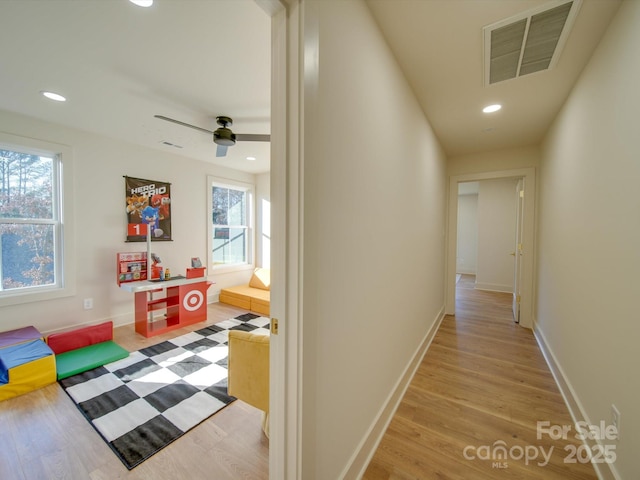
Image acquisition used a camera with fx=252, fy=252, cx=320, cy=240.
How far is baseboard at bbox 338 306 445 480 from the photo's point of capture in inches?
53.2

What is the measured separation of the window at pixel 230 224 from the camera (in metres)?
4.83

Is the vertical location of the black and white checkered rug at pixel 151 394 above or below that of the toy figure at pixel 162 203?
Result: below

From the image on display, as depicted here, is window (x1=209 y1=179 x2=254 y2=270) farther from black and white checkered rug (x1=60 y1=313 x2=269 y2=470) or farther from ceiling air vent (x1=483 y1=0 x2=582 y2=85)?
ceiling air vent (x1=483 y1=0 x2=582 y2=85)

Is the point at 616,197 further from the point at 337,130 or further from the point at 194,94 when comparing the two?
the point at 194,94

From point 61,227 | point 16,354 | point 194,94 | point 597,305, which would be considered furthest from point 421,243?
point 61,227

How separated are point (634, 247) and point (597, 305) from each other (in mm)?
586

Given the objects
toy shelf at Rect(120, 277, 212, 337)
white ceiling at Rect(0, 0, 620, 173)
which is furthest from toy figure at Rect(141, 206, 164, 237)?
white ceiling at Rect(0, 0, 620, 173)

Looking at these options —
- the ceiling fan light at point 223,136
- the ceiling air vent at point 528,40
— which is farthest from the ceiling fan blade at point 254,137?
the ceiling air vent at point 528,40

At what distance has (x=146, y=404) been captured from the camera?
1.96 metres

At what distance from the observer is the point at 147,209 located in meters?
3.75

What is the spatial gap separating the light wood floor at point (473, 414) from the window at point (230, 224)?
3.95 meters

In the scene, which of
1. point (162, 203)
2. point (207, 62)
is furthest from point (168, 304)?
point (207, 62)

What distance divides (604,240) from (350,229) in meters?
1.58

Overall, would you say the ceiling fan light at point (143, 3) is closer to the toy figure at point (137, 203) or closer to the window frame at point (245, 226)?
the toy figure at point (137, 203)
